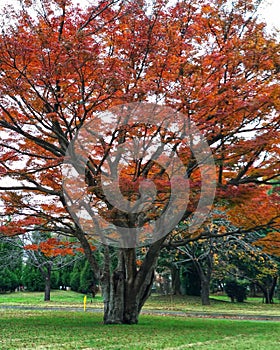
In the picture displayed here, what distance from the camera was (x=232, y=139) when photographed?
36.6 feet

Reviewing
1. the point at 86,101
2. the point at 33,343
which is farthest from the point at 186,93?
the point at 33,343

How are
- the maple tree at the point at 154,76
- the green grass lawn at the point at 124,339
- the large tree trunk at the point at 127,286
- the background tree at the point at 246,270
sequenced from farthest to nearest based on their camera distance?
1. the background tree at the point at 246,270
2. the large tree trunk at the point at 127,286
3. the maple tree at the point at 154,76
4. the green grass lawn at the point at 124,339

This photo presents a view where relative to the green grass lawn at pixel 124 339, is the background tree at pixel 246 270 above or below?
above

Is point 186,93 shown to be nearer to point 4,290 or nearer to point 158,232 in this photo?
point 158,232

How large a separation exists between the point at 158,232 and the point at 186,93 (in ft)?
12.8

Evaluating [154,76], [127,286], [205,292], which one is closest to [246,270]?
[205,292]

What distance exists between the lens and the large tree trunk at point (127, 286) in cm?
1234

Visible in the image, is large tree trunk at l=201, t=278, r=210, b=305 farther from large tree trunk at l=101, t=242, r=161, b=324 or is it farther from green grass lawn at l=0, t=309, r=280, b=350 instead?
green grass lawn at l=0, t=309, r=280, b=350

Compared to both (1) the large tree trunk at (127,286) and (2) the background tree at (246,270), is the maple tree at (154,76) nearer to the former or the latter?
(1) the large tree trunk at (127,286)

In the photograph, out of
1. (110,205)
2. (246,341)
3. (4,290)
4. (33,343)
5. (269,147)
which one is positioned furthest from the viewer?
(4,290)

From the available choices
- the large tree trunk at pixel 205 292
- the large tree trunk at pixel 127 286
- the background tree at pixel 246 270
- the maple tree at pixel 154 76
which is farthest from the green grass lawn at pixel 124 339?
the background tree at pixel 246 270

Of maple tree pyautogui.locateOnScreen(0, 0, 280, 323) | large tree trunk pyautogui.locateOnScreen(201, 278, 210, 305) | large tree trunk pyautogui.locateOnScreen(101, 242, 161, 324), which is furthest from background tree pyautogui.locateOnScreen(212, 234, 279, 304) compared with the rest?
maple tree pyautogui.locateOnScreen(0, 0, 280, 323)

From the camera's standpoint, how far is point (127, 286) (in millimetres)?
12602

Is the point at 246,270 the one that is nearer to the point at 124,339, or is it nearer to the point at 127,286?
the point at 127,286
